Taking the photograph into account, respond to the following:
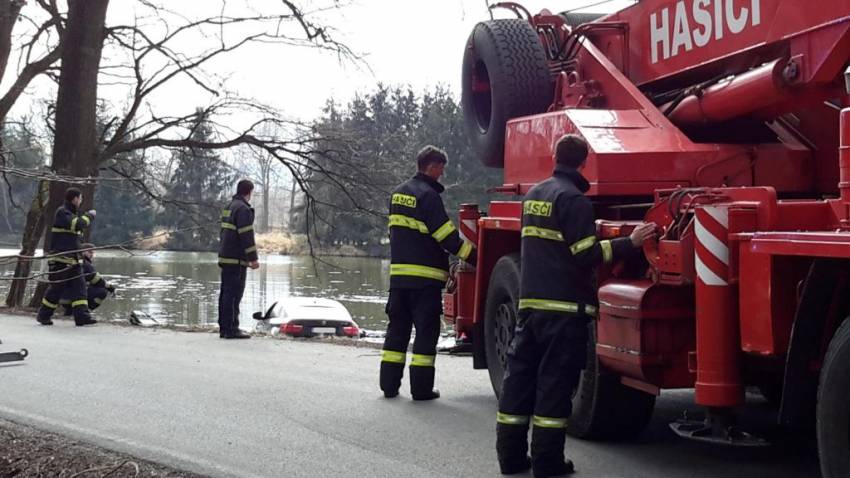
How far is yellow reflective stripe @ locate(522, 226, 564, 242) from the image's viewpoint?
5.33 metres

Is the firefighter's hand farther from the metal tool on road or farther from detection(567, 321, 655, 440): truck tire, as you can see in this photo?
the metal tool on road

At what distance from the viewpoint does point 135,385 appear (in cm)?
830

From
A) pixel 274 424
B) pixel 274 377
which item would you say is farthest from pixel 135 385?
pixel 274 424

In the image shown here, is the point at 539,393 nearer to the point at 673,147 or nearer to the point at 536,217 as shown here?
the point at 536,217

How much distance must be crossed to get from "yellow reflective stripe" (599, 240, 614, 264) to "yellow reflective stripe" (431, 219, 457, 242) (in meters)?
2.26

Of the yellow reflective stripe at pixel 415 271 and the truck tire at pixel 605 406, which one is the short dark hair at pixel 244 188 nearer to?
the yellow reflective stripe at pixel 415 271

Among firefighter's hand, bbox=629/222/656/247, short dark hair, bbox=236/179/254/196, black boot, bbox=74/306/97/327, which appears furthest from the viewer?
black boot, bbox=74/306/97/327

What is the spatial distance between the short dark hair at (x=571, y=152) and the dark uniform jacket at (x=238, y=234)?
7.04m

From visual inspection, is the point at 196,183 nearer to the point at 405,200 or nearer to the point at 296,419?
the point at 405,200

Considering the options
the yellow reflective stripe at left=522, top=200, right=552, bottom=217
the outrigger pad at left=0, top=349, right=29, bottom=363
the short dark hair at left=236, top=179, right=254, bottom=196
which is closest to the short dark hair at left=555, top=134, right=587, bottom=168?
the yellow reflective stripe at left=522, top=200, right=552, bottom=217

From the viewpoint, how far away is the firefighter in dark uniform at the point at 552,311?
5219 mm

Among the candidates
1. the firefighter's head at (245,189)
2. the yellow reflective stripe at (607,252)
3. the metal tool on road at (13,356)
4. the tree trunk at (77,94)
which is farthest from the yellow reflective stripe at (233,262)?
the yellow reflective stripe at (607,252)

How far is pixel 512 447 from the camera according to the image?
17.7ft

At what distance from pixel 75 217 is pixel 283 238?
47.2 m
